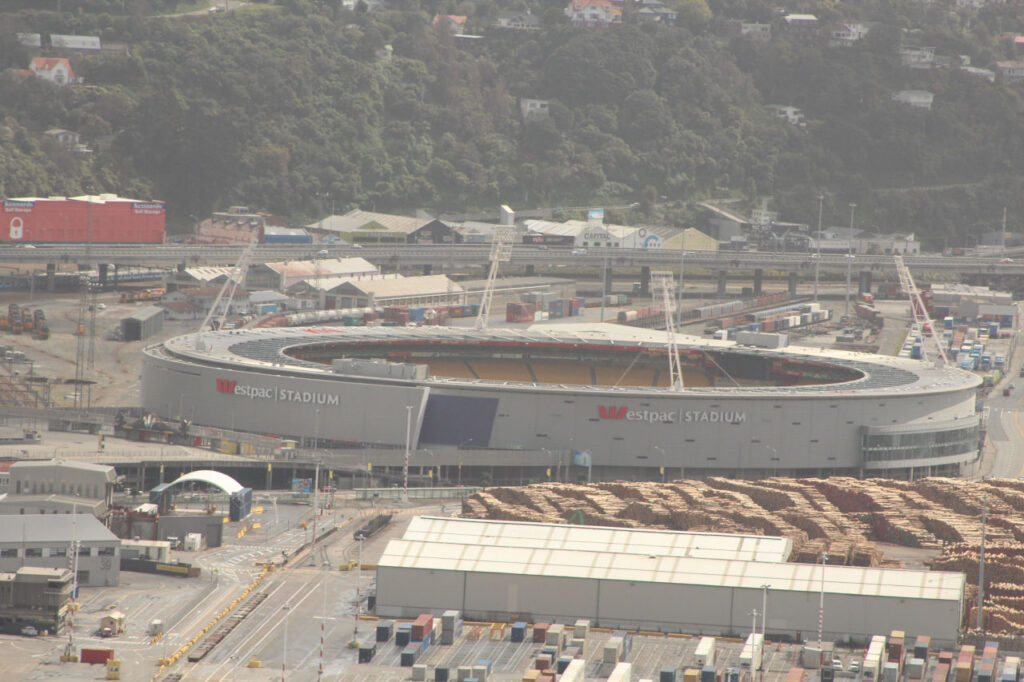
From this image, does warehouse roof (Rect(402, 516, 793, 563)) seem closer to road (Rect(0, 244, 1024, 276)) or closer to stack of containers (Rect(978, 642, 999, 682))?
stack of containers (Rect(978, 642, 999, 682))

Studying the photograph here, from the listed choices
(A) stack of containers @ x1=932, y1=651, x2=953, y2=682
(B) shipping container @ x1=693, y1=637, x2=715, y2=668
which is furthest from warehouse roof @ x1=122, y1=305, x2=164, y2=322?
(A) stack of containers @ x1=932, y1=651, x2=953, y2=682

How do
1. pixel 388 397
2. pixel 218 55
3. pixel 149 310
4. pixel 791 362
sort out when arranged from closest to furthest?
pixel 388 397 → pixel 791 362 → pixel 149 310 → pixel 218 55

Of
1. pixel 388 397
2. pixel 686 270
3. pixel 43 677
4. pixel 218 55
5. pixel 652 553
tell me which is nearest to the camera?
pixel 43 677

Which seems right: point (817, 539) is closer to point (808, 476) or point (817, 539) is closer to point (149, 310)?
point (808, 476)

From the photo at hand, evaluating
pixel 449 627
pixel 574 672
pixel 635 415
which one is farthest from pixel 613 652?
pixel 635 415

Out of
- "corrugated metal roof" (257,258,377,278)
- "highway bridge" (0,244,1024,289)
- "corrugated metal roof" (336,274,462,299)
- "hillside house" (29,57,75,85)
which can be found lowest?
"corrugated metal roof" (336,274,462,299)

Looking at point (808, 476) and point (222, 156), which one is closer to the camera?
point (808, 476)

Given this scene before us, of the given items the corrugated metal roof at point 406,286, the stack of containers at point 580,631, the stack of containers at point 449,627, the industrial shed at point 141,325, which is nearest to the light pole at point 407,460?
the stack of containers at point 449,627

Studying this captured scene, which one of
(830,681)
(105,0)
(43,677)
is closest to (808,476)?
(830,681)
